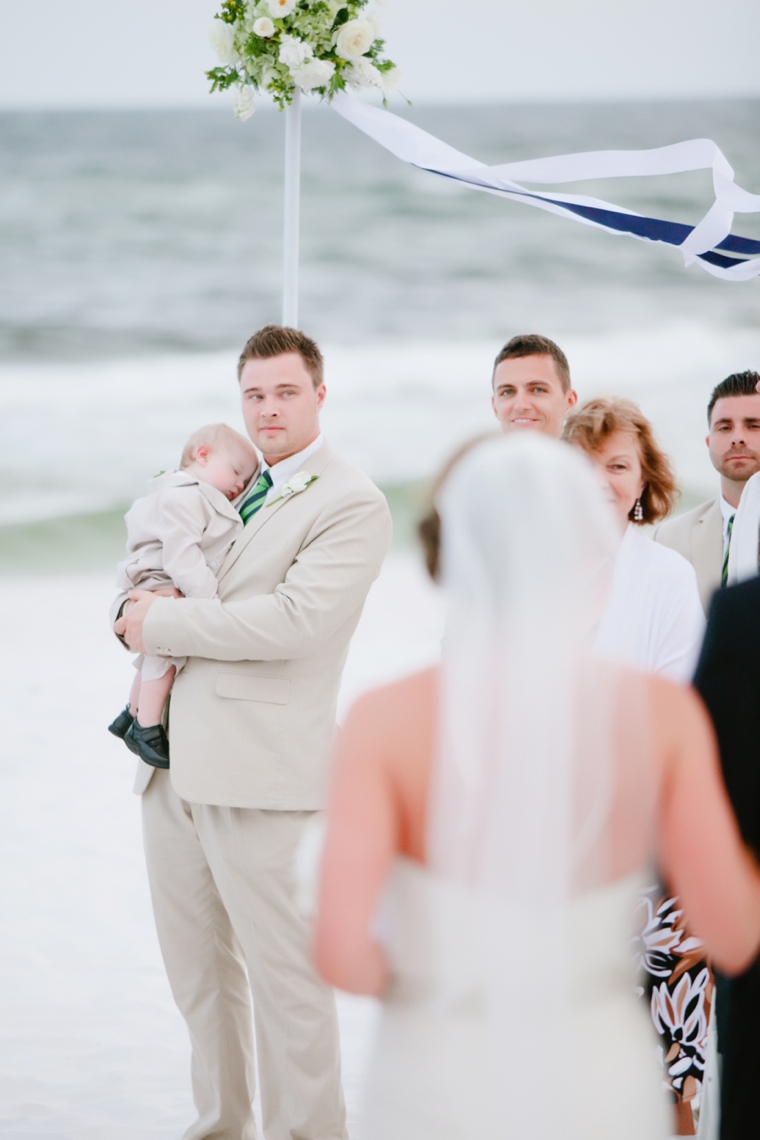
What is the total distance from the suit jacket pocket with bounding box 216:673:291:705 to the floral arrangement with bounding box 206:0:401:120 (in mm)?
1584

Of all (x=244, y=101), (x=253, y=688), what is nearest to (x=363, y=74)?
(x=244, y=101)

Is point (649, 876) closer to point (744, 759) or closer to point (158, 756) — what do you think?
point (744, 759)

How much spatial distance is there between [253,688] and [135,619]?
304mm

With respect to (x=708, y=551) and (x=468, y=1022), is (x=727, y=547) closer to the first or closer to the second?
(x=708, y=551)

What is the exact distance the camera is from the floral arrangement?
3.17 meters

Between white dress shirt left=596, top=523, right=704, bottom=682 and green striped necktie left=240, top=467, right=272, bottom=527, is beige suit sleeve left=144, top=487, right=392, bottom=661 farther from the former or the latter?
white dress shirt left=596, top=523, right=704, bottom=682

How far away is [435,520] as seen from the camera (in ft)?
4.43

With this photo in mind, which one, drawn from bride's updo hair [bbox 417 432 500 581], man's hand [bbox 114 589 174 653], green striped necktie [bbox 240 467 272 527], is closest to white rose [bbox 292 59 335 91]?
green striped necktie [bbox 240 467 272 527]

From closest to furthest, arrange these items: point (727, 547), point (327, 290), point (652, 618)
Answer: point (652, 618) < point (727, 547) < point (327, 290)

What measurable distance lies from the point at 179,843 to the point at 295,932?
35cm

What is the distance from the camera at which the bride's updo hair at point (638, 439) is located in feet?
8.46

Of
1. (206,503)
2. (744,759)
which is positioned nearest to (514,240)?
(206,503)

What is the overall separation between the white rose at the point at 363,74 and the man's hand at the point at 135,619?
5.35ft

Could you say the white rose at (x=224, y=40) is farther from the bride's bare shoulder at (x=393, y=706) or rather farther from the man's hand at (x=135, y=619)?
the bride's bare shoulder at (x=393, y=706)
